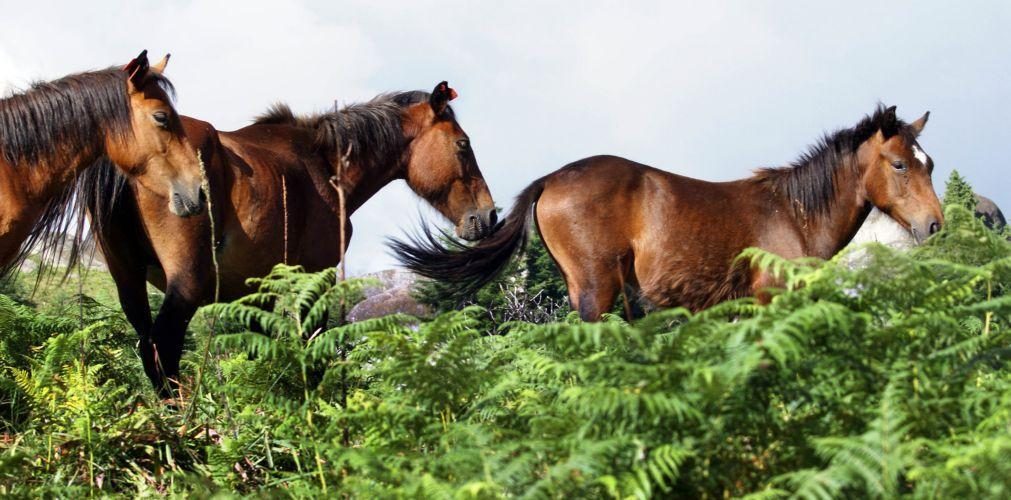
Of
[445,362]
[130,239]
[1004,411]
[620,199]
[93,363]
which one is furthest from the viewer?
[620,199]

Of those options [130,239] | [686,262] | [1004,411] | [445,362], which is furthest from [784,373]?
[686,262]

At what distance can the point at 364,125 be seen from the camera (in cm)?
810

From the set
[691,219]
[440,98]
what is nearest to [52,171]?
[440,98]

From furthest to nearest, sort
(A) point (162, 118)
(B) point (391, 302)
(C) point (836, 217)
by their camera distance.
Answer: (B) point (391, 302) < (C) point (836, 217) < (A) point (162, 118)

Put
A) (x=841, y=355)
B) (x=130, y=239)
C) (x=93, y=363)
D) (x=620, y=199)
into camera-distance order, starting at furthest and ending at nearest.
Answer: (x=620, y=199) → (x=130, y=239) → (x=93, y=363) → (x=841, y=355)

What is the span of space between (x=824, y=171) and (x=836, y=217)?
393 millimetres

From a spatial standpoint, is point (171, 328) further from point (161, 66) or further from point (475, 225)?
point (475, 225)

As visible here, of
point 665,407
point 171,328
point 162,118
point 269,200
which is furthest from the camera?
point 269,200

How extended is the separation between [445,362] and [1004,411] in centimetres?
168

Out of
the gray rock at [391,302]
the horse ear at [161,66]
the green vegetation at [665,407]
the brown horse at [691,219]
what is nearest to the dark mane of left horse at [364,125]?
the brown horse at [691,219]

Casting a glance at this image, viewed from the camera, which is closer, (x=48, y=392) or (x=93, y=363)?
(x=48, y=392)

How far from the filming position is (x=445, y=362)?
3.50m

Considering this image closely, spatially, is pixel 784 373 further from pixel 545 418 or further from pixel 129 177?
pixel 129 177

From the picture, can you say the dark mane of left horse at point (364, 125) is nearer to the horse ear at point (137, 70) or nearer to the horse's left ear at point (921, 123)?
the horse ear at point (137, 70)
